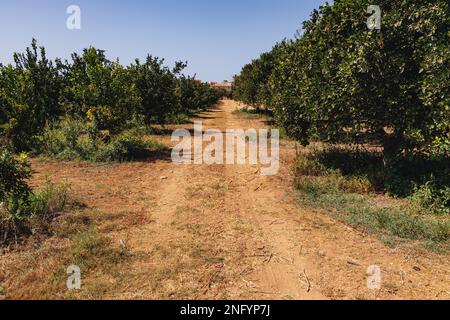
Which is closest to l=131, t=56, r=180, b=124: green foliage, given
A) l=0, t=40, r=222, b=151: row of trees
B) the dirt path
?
l=0, t=40, r=222, b=151: row of trees

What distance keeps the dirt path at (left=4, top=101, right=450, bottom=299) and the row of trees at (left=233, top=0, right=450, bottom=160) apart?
2651 mm

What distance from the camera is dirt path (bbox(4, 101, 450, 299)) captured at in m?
5.11

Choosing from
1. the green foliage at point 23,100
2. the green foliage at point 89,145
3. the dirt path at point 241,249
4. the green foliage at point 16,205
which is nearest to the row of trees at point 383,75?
the dirt path at point 241,249

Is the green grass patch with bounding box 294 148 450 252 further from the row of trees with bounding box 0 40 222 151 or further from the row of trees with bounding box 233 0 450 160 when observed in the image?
the row of trees with bounding box 0 40 222 151

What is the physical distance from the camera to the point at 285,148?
1582cm

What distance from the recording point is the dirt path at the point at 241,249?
5113 mm

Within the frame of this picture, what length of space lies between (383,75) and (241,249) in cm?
577

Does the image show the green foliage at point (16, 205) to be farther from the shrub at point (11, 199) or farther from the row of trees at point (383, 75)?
the row of trees at point (383, 75)

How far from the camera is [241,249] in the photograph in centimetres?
634

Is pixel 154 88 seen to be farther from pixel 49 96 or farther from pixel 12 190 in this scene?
pixel 12 190

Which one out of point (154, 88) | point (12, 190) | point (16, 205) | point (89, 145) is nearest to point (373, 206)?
point (16, 205)
